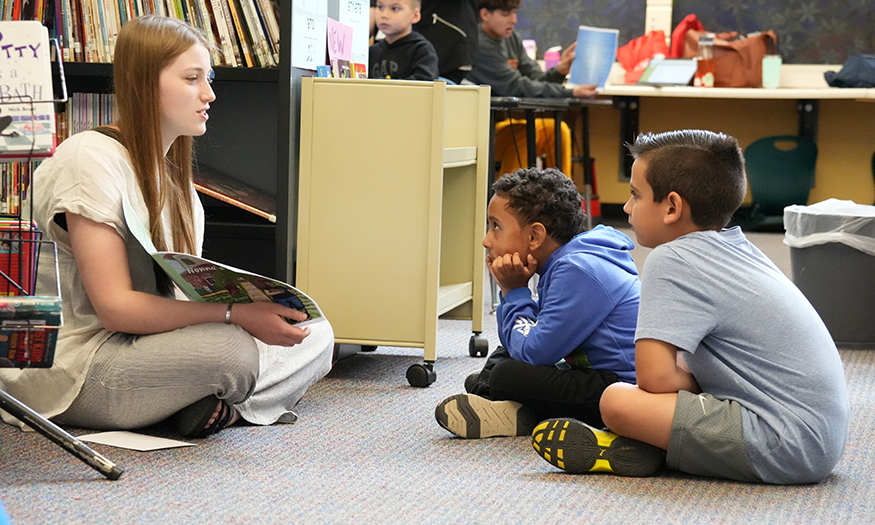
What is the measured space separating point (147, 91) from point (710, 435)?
1.06 metres

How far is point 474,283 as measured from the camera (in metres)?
2.38

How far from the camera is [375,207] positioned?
2.07m

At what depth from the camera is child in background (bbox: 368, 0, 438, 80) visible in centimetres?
315

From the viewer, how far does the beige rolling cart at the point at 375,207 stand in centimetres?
204

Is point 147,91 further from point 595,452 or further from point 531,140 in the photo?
point 531,140

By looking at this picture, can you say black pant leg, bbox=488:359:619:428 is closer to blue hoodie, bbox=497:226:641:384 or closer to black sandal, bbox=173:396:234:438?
blue hoodie, bbox=497:226:641:384

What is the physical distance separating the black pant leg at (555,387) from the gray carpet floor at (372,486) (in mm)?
79

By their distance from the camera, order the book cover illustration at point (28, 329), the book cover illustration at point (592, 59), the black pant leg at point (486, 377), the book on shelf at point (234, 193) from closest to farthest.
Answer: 1. the book cover illustration at point (28, 329)
2. the black pant leg at point (486, 377)
3. the book on shelf at point (234, 193)
4. the book cover illustration at point (592, 59)

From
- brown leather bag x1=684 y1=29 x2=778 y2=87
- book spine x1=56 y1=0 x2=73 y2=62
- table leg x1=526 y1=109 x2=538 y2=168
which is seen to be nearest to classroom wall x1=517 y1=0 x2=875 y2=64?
brown leather bag x1=684 y1=29 x2=778 y2=87

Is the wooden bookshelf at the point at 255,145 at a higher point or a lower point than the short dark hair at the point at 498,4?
lower

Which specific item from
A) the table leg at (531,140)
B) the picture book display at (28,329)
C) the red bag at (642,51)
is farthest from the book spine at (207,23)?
the red bag at (642,51)

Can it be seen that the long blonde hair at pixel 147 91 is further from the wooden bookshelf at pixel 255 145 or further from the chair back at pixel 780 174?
the chair back at pixel 780 174

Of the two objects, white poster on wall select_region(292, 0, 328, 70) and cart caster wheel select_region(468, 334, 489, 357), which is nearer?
white poster on wall select_region(292, 0, 328, 70)

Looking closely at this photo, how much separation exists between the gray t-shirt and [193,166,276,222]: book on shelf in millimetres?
1087
